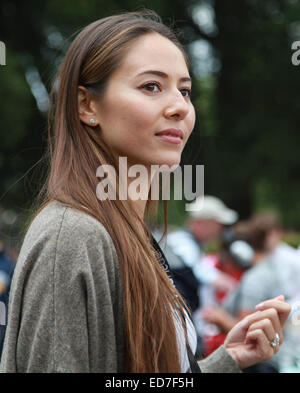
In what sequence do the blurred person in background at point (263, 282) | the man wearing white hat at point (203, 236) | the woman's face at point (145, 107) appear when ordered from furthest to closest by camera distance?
the man wearing white hat at point (203, 236) → the blurred person in background at point (263, 282) → the woman's face at point (145, 107)

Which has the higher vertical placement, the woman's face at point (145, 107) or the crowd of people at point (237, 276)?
the woman's face at point (145, 107)

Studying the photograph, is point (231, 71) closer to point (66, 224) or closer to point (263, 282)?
point (263, 282)

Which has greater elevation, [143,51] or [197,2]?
[197,2]

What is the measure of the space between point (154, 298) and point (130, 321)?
0.29ft

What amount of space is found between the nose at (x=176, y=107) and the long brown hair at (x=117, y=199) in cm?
20

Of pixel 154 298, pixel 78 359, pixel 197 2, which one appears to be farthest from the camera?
pixel 197 2

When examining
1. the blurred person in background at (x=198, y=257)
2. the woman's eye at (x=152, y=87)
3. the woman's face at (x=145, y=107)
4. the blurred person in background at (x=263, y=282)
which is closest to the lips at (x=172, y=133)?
the woman's face at (x=145, y=107)

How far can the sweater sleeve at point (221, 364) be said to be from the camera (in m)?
1.86

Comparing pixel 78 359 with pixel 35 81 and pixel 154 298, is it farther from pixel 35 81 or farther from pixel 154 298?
pixel 35 81

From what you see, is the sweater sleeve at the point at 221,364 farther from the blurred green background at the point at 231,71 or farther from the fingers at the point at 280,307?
the blurred green background at the point at 231,71

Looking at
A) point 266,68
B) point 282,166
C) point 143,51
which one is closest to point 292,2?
point 266,68

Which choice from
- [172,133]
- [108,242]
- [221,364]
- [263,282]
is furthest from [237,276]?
[108,242]

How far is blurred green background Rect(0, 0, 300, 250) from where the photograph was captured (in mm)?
11812

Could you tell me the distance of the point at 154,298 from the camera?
144cm
